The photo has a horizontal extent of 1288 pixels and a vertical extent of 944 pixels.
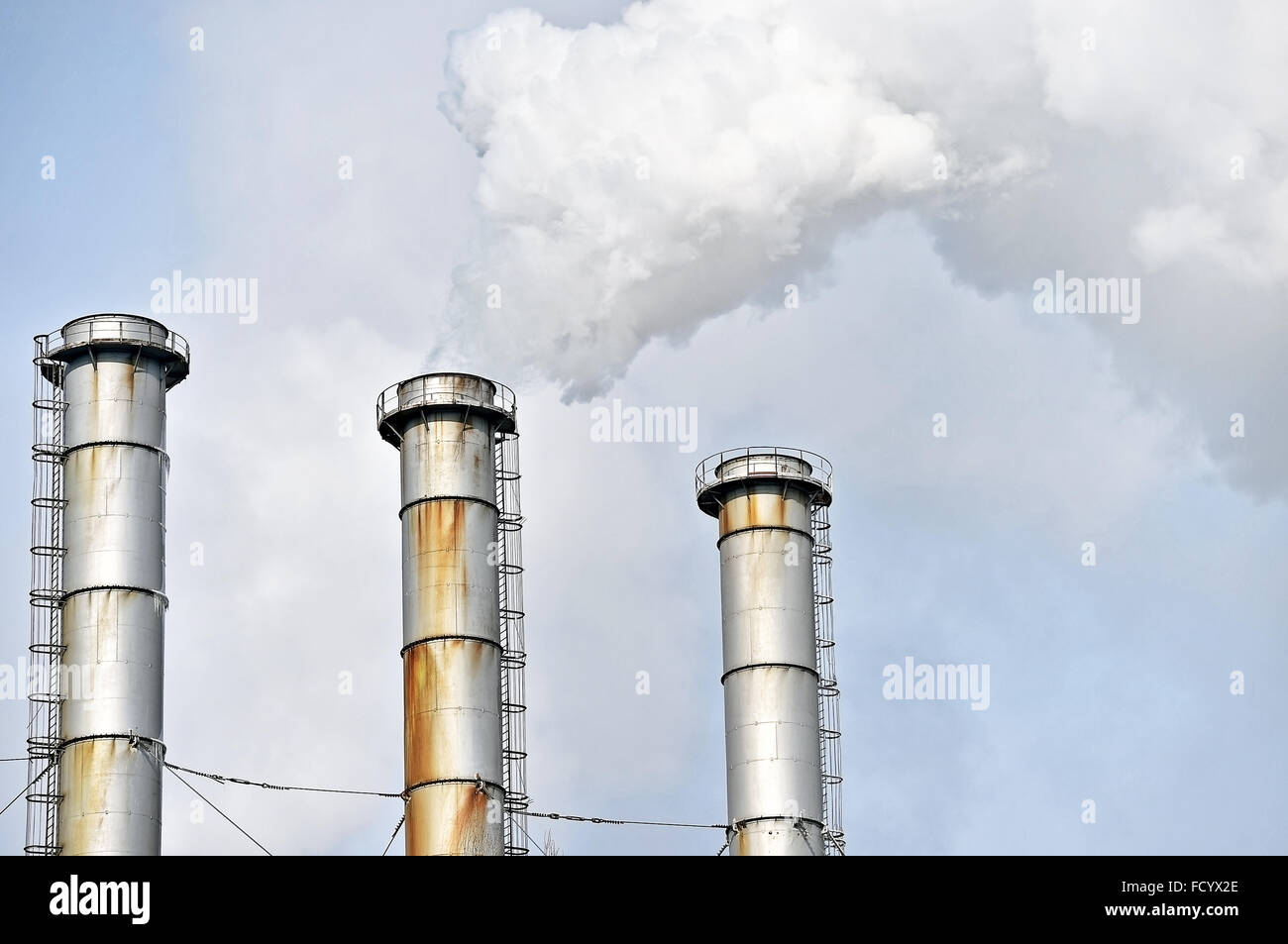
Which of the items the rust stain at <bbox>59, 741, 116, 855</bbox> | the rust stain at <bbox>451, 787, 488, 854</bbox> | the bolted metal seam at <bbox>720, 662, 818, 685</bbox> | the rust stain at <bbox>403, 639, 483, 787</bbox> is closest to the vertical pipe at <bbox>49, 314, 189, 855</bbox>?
the rust stain at <bbox>59, 741, 116, 855</bbox>

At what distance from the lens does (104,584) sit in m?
44.2

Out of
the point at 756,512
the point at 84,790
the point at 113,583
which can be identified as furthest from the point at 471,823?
the point at 756,512

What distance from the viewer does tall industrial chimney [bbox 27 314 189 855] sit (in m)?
43.1

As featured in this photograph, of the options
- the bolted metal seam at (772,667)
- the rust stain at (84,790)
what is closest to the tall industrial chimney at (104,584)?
the rust stain at (84,790)

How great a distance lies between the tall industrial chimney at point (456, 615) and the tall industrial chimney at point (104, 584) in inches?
182

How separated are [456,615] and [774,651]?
635 cm

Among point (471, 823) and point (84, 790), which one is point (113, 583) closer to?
point (84, 790)

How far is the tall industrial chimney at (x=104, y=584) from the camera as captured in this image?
1697 inches

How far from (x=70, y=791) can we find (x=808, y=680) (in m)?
14.0

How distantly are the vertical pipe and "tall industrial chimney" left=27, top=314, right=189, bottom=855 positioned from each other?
0.02 m
